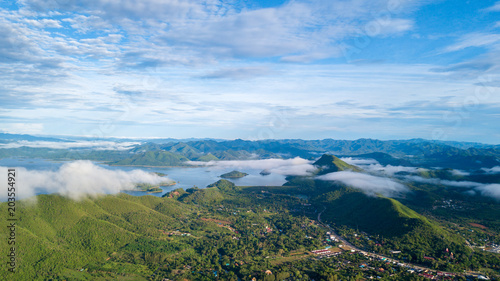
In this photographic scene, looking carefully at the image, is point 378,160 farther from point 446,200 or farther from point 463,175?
point 446,200

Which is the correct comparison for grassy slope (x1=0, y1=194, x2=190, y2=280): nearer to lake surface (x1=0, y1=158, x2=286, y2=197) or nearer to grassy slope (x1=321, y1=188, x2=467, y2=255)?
grassy slope (x1=321, y1=188, x2=467, y2=255)

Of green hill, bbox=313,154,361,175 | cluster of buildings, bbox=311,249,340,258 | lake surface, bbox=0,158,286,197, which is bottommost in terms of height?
cluster of buildings, bbox=311,249,340,258

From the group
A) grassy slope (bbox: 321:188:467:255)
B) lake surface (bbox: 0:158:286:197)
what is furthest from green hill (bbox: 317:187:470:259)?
lake surface (bbox: 0:158:286:197)

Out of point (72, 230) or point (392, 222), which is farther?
point (392, 222)

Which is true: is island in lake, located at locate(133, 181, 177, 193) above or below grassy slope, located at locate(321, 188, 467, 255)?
below

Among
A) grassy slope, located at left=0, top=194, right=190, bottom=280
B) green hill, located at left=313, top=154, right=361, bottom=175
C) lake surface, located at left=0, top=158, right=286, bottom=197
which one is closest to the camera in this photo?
grassy slope, located at left=0, top=194, right=190, bottom=280

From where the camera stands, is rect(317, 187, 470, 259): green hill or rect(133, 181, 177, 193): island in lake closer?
rect(317, 187, 470, 259): green hill

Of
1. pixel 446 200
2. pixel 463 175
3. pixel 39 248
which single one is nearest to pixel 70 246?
pixel 39 248

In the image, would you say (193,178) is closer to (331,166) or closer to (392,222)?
(331,166)

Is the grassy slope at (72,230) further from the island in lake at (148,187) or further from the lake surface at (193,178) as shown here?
the island in lake at (148,187)

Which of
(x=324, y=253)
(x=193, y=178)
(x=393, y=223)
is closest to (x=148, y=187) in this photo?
(x=193, y=178)

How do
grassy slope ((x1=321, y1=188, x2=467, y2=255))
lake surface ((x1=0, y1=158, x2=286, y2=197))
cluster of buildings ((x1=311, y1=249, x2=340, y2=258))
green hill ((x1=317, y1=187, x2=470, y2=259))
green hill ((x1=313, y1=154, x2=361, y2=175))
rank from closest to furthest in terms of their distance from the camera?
1. cluster of buildings ((x1=311, y1=249, x2=340, y2=258))
2. green hill ((x1=317, y1=187, x2=470, y2=259))
3. grassy slope ((x1=321, y1=188, x2=467, y2=255))
4. green hill ((x1=313, y1=154, x2=361, y2=175))
5. lake surface ((x1=0, y1=158, x2=286, y2=197))
